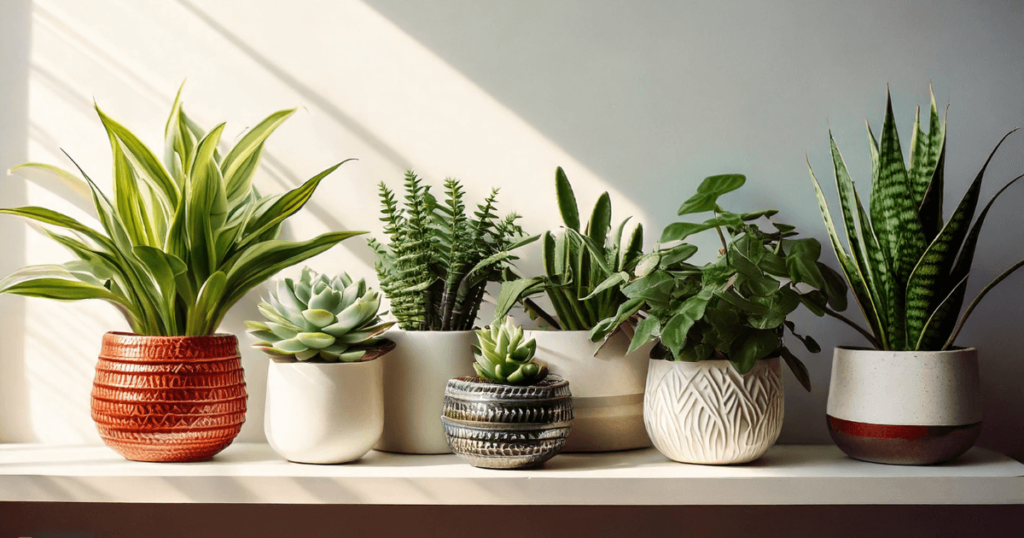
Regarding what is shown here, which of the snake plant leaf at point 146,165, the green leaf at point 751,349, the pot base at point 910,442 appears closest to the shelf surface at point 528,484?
the pot base at point 910,442

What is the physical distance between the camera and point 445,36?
1.03 metres

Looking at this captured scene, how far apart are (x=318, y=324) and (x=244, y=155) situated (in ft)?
0.96

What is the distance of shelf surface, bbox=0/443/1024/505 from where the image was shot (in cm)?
74

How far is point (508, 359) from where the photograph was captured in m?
0.79

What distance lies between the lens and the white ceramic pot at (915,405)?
2.54 ft

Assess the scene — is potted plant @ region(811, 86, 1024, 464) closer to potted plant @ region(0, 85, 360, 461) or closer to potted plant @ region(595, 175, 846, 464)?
potted plant @ region(595, 175, 846, 464)

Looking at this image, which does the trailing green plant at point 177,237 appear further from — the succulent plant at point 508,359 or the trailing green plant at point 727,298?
the trailing green plant at point 727,298

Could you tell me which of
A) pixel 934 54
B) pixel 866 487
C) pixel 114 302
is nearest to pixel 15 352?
pixel 114 302

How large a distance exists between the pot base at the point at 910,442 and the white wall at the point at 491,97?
0.18 meters

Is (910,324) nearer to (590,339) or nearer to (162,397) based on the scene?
(590,339)

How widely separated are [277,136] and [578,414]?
60 centimetres

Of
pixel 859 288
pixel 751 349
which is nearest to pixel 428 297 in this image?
pixel 751 349

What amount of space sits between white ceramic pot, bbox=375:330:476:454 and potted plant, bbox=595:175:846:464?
203mm

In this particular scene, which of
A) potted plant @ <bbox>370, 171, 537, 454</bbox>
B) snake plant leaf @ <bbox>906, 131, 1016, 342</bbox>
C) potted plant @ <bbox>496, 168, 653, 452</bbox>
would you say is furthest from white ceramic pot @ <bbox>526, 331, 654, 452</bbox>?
snake plant leaf @ <bbox>906, 131, 1016, 342</bbox>
